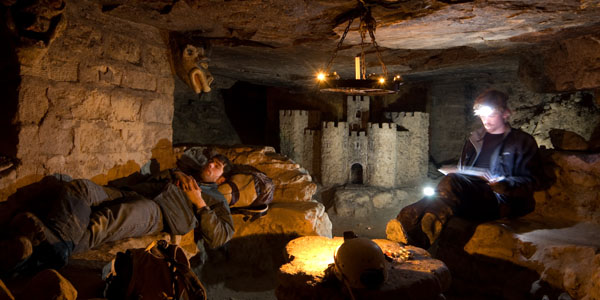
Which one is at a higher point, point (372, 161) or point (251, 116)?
point (251, 116)

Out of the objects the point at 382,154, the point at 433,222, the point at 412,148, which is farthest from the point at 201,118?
the point at 433,222

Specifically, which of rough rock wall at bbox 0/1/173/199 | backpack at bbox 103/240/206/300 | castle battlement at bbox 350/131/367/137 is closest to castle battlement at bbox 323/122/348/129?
castle battlement at bbox 350/131/367/137

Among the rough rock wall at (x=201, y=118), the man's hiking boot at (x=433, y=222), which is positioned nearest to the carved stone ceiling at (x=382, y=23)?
the man's hiking boot at (x=433, y=222)

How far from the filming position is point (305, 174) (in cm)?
544

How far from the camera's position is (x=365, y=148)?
13258mm

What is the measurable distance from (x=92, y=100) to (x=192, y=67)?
1177 mm

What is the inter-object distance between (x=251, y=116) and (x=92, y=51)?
34.3 ft

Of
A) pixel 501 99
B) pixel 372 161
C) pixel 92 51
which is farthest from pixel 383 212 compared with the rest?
pixel 92 51

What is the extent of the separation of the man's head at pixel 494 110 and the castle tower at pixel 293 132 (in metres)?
8.89

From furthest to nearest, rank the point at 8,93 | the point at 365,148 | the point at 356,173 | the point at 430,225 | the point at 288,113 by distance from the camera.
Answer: the point at 356,173
the point at 365,148
the point at 288,113
the point at 430,225
the point at 8,93

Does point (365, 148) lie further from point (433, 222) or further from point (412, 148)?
point (433, 222)

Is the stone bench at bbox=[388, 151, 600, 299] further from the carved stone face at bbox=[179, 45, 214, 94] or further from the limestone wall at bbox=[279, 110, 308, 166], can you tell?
the limestone wall at bbox=[279, 110, 308, 166]

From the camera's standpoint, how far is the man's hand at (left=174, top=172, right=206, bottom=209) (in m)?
3.69

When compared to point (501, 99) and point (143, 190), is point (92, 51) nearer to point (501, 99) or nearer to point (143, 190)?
point (143, 190)
